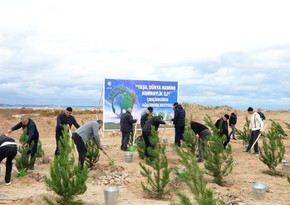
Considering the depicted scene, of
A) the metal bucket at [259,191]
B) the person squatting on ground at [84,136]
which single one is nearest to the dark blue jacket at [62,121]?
the person squatting on ground at [84,136]

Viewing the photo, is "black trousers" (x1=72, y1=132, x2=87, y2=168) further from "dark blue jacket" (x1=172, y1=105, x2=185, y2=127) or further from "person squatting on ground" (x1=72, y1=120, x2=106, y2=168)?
"dark blue jacket" (x1=172, y1=105, x2=185, y2=127)

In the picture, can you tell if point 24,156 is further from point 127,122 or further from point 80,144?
point 127,122

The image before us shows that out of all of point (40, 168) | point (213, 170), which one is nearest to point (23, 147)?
point (40, 168)

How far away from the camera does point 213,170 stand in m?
8.97

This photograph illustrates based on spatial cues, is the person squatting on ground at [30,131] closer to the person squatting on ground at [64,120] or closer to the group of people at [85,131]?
the group of people at [85,131]

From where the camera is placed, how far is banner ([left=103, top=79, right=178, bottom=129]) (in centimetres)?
1617

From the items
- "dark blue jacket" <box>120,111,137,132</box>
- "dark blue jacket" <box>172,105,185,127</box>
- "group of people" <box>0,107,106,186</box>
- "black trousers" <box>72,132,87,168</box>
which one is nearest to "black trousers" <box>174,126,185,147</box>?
"dark blue jacket" <box>172,105,185,127</box>

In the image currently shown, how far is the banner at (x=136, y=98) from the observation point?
16.2m

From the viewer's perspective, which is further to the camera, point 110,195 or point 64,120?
point 64,120

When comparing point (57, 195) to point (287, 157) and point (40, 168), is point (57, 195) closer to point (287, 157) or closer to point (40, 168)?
point (40, 168)

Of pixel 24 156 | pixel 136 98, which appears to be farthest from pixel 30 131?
pixel 136 98

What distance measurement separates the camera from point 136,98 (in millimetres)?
16875

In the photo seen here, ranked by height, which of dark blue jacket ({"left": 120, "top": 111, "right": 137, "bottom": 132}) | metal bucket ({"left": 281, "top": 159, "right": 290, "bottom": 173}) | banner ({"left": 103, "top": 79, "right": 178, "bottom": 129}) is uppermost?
banner ({"left": 103, "top": 79, "right": 178, "bottom": 129})

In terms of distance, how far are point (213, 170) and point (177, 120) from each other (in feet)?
14.3
